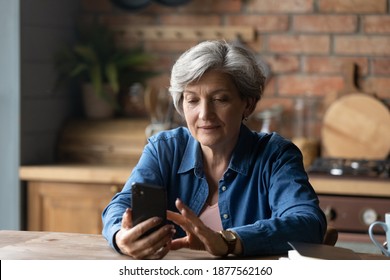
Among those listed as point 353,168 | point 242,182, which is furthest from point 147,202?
point 353,168

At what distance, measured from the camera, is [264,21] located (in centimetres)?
417

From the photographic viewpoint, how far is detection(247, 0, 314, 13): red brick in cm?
410

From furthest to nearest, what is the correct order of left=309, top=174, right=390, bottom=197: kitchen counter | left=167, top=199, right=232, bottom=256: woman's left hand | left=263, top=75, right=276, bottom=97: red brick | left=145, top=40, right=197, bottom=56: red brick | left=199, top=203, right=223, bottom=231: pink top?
left=145, top=40, right=197, bottom=56: red brick
left=263, top=75, right=276, bottom=97: red brick
left=309, top=174, right=390, bottom=197: kitchen counter
left=199, top=203, right=223, bottom=231: pink top
left=167, top=199, right=232, bottom=256: woman's left hand

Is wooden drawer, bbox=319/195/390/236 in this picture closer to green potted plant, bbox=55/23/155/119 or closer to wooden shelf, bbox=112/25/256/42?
wooden shelf, bbox=112/25/256/42

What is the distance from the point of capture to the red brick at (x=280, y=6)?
4.10 meters

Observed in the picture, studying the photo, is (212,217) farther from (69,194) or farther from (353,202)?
(69,194)

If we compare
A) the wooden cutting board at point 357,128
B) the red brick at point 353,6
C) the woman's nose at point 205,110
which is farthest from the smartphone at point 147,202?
the red brick at point 353,6

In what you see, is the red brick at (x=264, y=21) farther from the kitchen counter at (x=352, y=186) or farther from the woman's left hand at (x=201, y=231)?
the woman's left hand at (x=201, y=231)

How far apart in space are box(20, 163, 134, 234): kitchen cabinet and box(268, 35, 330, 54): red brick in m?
0.98

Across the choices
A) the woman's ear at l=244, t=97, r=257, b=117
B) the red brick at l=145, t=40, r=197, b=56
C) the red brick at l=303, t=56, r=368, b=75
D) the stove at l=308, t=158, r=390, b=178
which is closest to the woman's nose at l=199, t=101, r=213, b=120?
the woman's ear at l=244, t=97, r=257, b=117

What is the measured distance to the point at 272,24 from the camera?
4.16m

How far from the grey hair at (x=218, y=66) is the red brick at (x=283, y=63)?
1.79 metres

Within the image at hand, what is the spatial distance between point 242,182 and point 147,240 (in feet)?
1.68

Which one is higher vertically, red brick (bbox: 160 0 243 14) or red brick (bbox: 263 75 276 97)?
red brick (bbox: 160 0 243 14)
